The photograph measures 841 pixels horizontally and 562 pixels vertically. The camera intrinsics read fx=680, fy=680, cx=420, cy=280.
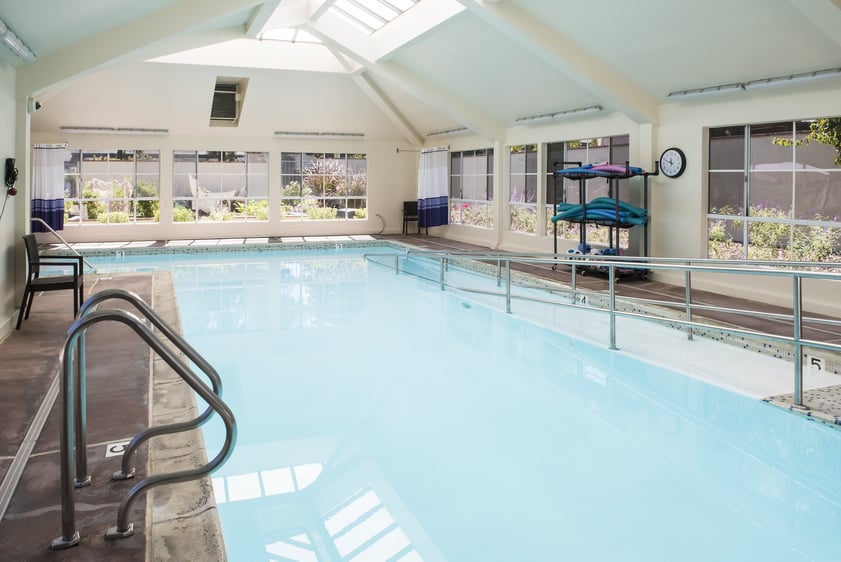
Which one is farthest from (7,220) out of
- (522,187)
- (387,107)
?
(387,107)

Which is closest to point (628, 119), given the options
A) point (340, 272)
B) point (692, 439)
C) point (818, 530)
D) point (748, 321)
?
point (748, 321)

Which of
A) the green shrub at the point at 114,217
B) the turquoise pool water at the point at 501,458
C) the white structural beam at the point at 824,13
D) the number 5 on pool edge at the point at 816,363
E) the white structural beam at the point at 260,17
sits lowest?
the turquoise pool water at the point at 501,458

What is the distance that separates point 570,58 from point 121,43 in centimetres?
507

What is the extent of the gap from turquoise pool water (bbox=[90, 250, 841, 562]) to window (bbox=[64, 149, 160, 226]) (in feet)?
28.1

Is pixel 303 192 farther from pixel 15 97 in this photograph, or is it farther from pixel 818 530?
pixel 818 530

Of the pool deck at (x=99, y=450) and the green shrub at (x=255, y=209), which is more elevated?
the green shrub at (x=255, y=209)

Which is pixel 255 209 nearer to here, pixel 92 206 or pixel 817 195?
pixel 92 206

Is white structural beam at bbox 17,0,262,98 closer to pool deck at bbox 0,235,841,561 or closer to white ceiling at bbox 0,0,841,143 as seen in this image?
white ceiling at bbox 0,0,841,143

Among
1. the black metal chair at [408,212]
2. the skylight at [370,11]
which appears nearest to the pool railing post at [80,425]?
the skylight at [370,11]

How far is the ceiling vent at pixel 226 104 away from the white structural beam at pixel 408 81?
3.25 m

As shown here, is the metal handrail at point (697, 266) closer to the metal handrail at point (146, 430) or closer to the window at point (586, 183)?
the window at point (586, 183)

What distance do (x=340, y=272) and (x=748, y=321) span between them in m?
6.66

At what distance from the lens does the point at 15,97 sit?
21.3 ft

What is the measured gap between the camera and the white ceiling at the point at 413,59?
20.7 feet
